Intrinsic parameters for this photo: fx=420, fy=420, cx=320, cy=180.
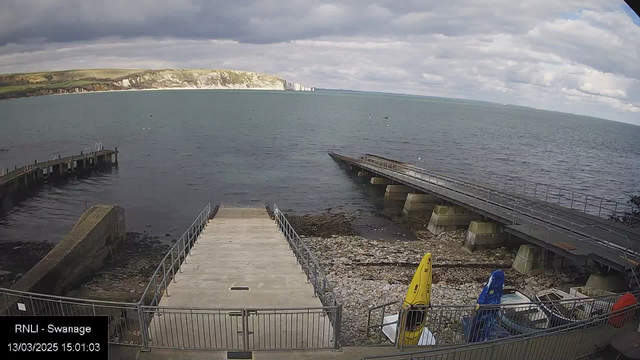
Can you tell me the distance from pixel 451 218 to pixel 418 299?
19.7 meters

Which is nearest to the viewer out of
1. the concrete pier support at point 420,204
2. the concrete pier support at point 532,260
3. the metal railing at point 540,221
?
the metal railing at point 540,221

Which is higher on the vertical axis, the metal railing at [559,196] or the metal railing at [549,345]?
the metal railing at [549,345]

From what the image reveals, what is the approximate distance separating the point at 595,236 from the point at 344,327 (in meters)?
13.6

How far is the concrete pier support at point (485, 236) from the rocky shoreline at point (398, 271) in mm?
452

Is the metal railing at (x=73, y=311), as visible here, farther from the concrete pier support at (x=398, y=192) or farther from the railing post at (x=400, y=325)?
the concrete pier support at (x=398, y=192)

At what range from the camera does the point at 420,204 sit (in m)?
33.3

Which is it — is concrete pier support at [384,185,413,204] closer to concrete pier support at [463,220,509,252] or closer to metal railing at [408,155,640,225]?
metal railing at [408,155,640,225]

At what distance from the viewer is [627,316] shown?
1041 centimetres

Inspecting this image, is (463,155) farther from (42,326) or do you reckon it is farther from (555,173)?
(42,326)

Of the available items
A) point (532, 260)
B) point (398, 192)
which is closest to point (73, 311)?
point (532, 260)

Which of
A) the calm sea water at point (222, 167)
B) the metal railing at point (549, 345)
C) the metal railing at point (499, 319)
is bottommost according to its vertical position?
the calm sea water at point (222, 167)

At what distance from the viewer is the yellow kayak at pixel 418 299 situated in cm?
1016

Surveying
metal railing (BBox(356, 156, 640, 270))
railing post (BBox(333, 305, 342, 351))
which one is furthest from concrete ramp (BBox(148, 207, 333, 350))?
metal railing (BBox(356, 156, 640, 270))

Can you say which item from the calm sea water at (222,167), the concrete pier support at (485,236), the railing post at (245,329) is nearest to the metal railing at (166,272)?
the railing post at (245,329)
